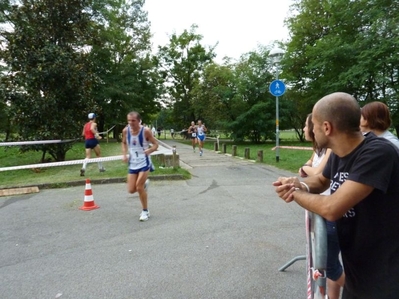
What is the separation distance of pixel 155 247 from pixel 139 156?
1.95 meters

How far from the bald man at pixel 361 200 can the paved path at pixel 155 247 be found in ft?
5.16

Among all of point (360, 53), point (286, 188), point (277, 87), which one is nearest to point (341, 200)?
point (286, 188)

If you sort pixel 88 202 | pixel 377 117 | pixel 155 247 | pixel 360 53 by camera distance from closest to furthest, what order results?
pixel 377 117
pixel 155 247
pixel 88 202
pixel 360 53

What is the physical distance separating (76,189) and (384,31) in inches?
653

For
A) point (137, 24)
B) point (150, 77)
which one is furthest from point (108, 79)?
point (137, 24)

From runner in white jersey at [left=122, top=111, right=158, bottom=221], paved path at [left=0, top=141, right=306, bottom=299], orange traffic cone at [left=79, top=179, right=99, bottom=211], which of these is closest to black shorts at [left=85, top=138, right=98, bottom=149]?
paved path at [left=0, top=141, right=306, bottom=299]

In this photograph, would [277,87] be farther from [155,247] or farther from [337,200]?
[337,200]

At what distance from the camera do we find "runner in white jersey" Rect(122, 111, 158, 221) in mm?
5562

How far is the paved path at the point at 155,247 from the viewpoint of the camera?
314 cm

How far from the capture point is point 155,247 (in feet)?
13.7

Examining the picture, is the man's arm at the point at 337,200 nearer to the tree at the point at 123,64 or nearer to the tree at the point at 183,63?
the tree at the point at 123,64

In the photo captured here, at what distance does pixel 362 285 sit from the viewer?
1.56 metres

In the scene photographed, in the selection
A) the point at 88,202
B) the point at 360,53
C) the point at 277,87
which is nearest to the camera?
the point at 88,202

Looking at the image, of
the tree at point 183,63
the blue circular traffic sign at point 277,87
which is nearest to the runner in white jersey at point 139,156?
the blue circular traffic sign at point 277,87
